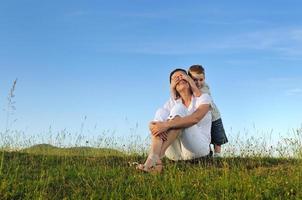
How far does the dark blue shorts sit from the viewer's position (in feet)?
36.3

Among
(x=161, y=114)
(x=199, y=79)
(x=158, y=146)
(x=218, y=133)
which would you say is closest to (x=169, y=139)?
(x=158, y=146)

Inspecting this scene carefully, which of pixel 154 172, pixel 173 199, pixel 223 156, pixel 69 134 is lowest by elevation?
pixel 173 199

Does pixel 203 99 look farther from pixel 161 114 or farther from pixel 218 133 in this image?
pixel 218 133

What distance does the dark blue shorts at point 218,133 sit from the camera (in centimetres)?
1105

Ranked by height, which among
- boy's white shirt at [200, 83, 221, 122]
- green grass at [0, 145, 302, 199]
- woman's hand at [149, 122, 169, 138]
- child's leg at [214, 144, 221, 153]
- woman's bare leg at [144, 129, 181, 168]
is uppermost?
boy's white shirt at [200, 83, 221, 122]

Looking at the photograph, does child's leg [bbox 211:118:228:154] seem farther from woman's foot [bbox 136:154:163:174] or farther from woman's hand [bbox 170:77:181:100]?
woman's foot [bbox 136:154:163:174]

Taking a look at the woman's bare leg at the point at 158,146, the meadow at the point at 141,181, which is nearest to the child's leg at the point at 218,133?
the meadow at the point at 141,181

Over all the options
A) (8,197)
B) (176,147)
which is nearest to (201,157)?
(176,147)

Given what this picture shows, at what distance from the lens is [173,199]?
685cm

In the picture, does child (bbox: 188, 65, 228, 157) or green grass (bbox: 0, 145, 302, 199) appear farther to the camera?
child (bbox: 188, 65, 228, 157)

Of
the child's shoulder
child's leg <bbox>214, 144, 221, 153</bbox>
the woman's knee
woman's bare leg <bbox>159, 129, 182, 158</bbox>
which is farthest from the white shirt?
child's leg <bbox>214, 144, 221, 153</bbox>

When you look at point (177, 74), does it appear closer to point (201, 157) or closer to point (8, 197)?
point (201, 157)

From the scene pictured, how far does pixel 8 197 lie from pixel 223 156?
5.44 m

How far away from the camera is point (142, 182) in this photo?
7957mm
